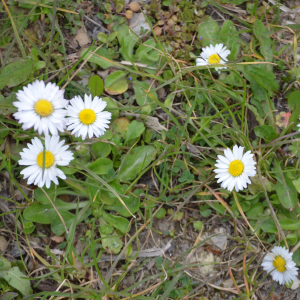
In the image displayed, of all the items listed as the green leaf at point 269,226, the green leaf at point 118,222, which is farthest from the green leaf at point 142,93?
the green leaf at point 269,226

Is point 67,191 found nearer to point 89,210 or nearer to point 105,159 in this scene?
point 89,210

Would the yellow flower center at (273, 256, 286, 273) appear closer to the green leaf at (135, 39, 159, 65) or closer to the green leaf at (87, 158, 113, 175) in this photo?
the green leaf at (87, 158, 113, 175)

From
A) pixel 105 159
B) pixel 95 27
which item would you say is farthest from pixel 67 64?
pixel 105 159

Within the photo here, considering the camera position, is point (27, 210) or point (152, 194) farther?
point (152, 194)

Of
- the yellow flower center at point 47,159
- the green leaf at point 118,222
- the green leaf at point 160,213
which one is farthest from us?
the green leaf at point 160,213

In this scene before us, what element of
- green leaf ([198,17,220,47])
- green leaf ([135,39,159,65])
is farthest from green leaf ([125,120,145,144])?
green leaf ([198,17,220,47])

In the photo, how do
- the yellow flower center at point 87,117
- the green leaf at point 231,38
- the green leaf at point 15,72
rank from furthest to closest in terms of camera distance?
1. the green leaf at point 231,38
2. the green leaf at point 15,72
3. the yellow flower center at point 87,117

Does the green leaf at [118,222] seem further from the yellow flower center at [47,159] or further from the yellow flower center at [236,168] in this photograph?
the yellow flower center at [236,168]
